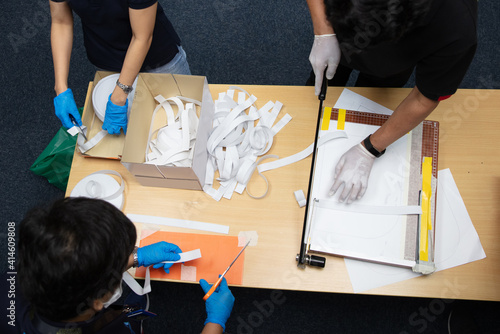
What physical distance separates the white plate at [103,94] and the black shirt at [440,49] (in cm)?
92

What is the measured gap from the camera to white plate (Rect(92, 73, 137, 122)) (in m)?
1.33

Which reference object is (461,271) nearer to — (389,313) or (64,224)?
(389,313)

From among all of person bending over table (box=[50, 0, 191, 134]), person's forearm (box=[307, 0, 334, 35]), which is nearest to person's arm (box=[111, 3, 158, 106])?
person bending over table (box=[50, 0, 191, 134])

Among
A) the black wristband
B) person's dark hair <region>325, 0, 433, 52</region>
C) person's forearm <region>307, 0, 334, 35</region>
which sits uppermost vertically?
person's dark hair <region>325, 0, 433, 52</region>

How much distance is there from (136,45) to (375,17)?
86 centimetres

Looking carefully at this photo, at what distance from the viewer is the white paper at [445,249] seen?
3.70ft

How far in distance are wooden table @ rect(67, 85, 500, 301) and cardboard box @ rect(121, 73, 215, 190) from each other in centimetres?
8

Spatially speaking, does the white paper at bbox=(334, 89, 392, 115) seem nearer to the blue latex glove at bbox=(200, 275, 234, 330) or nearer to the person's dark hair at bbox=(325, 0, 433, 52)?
the person's dark hair at bbox=(325, 0, 433, 52)

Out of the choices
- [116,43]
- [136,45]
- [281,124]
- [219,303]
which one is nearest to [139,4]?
[136,45]

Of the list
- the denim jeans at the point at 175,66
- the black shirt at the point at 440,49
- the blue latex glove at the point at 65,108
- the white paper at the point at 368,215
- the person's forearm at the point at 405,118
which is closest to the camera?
the black shirt at the point at 440,49

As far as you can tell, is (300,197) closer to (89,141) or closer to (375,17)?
(375,17)

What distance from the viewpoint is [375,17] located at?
731 mm

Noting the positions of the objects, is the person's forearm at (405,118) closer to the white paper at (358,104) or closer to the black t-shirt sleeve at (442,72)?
the black t-shirt sleeve at (442,72)

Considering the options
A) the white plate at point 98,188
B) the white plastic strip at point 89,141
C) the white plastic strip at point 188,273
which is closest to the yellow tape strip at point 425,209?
the white plastic strip at point 188,273
